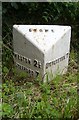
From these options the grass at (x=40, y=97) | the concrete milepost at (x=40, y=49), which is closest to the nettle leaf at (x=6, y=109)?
the grass at (x=40, y=97)

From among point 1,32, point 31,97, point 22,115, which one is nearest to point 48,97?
point 31,97

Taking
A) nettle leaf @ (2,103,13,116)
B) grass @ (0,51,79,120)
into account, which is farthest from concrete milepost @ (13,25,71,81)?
nettle leaf @ (2,103,13,116)

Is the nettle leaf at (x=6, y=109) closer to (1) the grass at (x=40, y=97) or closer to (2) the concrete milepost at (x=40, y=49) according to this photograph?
(1) the grass at (x=40, y=97)

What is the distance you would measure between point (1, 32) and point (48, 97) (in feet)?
3.37

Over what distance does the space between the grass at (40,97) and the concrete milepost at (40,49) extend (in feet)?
0.31

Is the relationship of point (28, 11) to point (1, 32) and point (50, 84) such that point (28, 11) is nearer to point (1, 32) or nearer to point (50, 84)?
point (1, 32)

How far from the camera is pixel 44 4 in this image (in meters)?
3.92

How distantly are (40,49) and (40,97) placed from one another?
0.43 metres

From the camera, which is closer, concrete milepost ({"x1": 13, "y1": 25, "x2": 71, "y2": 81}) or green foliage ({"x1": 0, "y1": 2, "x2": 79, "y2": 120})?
green foliage ({"x1": 0, "y1": 2, "x2": 79, "y2": 120})

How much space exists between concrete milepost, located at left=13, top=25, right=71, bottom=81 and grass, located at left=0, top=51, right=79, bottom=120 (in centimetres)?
9

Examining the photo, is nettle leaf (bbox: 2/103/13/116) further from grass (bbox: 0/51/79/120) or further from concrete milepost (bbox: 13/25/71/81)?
concrete milepost (bbox: 13/25/71/81)

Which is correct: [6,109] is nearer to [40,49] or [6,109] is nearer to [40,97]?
[40,97]

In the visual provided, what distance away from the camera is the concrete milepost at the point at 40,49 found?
134 inches

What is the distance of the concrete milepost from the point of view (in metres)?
3.40
